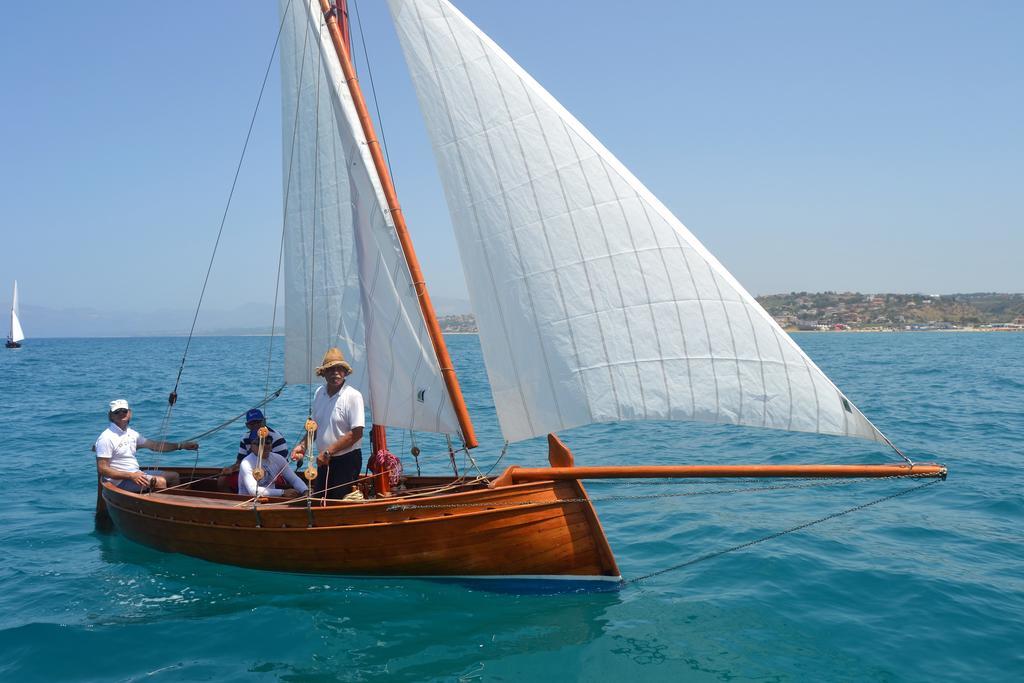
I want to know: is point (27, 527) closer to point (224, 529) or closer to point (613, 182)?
point (224, 529)

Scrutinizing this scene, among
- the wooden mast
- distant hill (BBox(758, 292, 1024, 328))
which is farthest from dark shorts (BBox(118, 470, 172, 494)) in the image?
distant hill (BBox(758, 292, 1024, 328))

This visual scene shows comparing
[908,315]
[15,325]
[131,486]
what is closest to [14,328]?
[15,325]

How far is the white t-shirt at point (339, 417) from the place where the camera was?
351 inches

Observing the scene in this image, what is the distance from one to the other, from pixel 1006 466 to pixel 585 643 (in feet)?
37.5

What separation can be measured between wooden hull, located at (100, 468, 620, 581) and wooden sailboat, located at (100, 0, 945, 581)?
0.06 ft

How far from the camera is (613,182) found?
7.67m

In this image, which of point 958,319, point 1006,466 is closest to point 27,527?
point 1006,466

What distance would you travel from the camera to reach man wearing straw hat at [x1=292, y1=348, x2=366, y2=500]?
889 centimetres

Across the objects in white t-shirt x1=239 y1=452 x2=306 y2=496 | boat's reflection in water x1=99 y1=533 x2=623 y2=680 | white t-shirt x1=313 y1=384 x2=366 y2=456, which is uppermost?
white t-shirt x1=313 y1=384 x2=366 y2=456

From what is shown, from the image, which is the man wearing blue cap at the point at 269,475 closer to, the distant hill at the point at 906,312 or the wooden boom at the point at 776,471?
the wooden boom at the point at 776,471

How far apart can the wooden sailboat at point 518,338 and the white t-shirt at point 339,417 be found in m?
0.64

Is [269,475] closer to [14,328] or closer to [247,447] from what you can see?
[247,447]

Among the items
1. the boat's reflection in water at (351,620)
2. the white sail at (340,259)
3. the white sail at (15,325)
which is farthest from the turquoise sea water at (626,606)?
the white sail at (15,325)

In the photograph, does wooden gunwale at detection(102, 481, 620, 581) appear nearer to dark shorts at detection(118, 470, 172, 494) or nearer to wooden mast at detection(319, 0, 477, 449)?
wooden mast at detection(319, 0, 477, 449)
